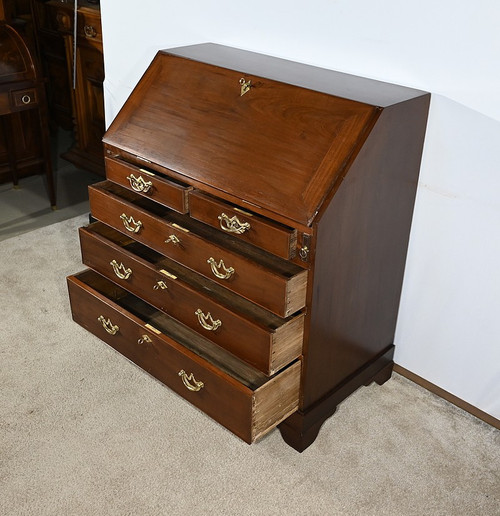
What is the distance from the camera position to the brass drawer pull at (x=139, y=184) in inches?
68.2

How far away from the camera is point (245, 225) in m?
1.51

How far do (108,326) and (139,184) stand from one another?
17.5 inches

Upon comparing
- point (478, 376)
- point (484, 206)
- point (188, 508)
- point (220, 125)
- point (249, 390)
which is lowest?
point (188, 508)

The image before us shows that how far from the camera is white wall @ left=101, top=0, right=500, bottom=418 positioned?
4.99 feet

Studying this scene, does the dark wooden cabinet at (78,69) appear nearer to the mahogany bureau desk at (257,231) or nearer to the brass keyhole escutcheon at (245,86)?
the mahogany bureau desk at (257,231)

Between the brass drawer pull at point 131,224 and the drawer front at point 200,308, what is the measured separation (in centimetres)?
6

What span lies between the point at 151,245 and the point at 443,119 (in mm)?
816

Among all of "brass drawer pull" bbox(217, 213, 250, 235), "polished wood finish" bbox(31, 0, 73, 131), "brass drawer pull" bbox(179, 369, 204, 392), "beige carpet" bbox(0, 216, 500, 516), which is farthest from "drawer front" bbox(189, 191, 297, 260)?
"polished wood finish" bbox(31, 0, 73, 131)

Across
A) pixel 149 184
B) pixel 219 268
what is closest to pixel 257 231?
pixel 219 268

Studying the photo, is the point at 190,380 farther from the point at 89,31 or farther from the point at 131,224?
the point at 89,31

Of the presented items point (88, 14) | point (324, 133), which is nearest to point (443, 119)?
point (324, 133)

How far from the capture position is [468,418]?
5.98 feet

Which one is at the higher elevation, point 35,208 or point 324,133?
point 324,133

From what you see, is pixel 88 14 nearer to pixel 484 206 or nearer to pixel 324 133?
pixel 324 133
